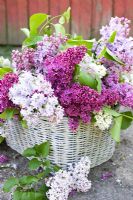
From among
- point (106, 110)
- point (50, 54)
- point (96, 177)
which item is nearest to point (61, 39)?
point (50, 54)

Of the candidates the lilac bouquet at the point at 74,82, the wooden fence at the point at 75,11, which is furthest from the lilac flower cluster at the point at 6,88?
the wooden fence at the point at 75,11

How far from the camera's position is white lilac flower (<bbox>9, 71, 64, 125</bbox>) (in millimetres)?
2180

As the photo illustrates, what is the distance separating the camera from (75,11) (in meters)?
4.58

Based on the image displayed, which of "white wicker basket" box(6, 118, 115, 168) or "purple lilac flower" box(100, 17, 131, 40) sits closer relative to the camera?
"white wicker basket" box(6, 118, 115, 168)

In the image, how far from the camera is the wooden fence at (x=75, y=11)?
4535 millimetres

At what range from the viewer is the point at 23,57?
242 centimetres

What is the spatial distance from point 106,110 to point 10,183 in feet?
1.85

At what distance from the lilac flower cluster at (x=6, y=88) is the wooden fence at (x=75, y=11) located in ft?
7.82

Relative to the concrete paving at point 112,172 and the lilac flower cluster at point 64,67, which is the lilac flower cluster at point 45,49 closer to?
the lilac flower cluster at point 64,67

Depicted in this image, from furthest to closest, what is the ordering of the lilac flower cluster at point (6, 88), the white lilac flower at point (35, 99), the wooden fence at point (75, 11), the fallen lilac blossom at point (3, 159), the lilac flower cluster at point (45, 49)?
the wooden fence at point (75, 11) < the fallen lilac blossom at point (3, 159) < the lilac flower cluster at point (45, 49) < the lilac flower cluster at point (6, 88) < the white lilac flower at point (35, 99)

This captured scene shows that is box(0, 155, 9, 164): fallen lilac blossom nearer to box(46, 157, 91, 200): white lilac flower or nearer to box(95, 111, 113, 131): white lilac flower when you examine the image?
box(46, 157, 91, 200): white lilac flower

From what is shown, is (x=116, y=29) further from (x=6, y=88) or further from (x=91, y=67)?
(x=6, y=88)

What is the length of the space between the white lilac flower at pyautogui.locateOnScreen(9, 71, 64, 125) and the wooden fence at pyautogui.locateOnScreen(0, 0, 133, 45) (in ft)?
8.01

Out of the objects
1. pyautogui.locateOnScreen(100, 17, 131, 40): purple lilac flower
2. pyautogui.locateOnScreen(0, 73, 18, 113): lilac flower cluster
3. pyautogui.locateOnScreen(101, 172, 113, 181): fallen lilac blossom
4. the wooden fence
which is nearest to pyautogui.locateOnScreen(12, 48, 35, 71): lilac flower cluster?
pyautogui.locateOnScreen(0, 73, 18, 113): lilac flower cluster
